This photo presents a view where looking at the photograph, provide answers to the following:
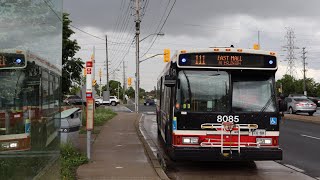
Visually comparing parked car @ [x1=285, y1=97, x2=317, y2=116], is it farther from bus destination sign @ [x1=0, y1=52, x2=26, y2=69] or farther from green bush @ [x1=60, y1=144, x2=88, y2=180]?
bus destination sign @ [x1=0, y1=52, x2=26, y2=69]

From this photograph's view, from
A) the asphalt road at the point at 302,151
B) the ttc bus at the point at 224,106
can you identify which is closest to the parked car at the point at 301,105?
the asphalt road at the point at 302,151

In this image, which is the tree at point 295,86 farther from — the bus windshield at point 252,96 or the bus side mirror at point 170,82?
the bus side mirror at point 170,82

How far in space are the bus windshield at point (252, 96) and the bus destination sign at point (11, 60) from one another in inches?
252

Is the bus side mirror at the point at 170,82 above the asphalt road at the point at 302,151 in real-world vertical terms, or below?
above

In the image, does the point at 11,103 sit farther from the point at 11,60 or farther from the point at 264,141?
the point at 264,141

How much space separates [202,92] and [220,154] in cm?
143

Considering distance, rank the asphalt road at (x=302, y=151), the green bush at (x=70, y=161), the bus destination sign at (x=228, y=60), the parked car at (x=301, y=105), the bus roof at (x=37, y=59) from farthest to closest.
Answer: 1. the parked car at (x=301, y=105)
2. the asphalt road at (x=302, y=151)
3. the bus destination sign at (x=228, y=60)
4. the green bush at (x=70, y=161)
5. the bus roof at (x=37, y=59)

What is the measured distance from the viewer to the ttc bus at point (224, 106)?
378 inches

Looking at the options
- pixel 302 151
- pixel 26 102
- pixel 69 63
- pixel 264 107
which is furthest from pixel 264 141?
pixel 69 63

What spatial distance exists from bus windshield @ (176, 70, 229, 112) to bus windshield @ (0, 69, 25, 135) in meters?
5.86

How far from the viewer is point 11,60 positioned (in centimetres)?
404

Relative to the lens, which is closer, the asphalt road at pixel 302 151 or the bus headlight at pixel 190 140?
the bus headlight at pixel 190 140

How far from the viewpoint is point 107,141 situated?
1544 cm

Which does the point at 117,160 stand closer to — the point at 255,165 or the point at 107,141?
the point at 255,165
